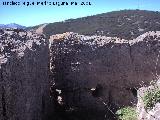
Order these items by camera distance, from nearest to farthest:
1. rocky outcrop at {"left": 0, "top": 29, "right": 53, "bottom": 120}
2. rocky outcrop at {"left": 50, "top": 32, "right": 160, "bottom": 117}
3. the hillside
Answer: rocky outcrop at {"left": 0, "top": 29, "right": 53, "bottom": 120}, rocky outcrop at {"left": 50, "top": 32, "right": 160, "bottom": 117}, the hillside

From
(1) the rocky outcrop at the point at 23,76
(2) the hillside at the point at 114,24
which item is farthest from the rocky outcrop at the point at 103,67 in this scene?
(2) the hillside at the point at 114,24

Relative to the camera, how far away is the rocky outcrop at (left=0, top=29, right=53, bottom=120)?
689 cm

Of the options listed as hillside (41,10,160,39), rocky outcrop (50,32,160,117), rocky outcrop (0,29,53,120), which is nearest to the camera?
rocky outcrop (0,29,53,120)

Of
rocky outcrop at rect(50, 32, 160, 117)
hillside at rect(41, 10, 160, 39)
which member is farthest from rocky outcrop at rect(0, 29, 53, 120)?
hillside at rect(41, 10, 160, 39)

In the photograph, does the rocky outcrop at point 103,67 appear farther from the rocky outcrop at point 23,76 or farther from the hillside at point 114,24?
the hillside at point 114,24

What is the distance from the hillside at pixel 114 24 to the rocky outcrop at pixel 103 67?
317 inches

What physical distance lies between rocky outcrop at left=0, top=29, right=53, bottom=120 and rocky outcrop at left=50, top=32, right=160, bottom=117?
1.10m

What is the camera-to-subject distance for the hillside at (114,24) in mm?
21500

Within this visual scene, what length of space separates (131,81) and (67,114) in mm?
2526

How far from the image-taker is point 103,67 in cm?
1225

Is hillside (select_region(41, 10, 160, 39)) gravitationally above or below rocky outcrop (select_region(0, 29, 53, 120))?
above

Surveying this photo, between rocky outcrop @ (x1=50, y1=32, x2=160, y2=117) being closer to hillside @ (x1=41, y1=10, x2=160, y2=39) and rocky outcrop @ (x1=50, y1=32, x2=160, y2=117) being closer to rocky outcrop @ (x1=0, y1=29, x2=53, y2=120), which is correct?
rocky outcrop @ (x1=0, y1=29, x2=53, y2=120)

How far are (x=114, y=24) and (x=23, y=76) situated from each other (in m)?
15.4

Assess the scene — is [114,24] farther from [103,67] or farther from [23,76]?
[23,76]
